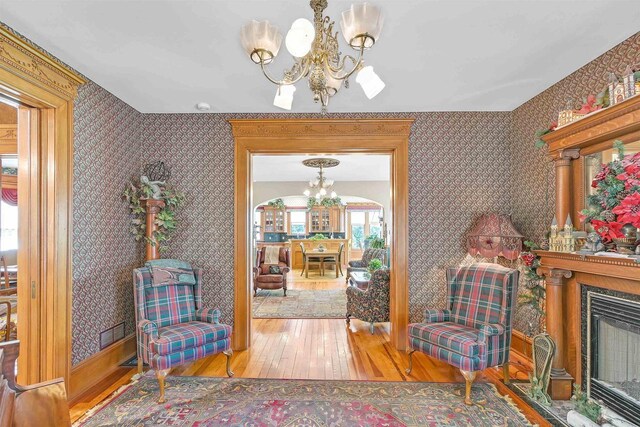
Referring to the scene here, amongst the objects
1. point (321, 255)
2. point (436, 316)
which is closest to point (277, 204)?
point (321, 255)

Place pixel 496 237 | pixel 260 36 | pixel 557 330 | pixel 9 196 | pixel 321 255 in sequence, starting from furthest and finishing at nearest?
pixel 321 255, pixel 9 196, pixel 496 237, pixel 557 330, pixel 260 36

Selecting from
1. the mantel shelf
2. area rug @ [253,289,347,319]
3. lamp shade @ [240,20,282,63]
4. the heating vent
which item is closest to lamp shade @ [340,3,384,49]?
lamp shade @ [240,20,282,63]

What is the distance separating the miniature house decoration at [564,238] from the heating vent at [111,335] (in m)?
3.99

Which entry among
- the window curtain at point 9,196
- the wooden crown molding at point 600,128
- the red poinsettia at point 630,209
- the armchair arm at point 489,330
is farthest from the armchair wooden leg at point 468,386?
the window curtain at point 9,196

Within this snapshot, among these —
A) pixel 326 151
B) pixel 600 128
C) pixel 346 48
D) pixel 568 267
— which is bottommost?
pixel 568 267

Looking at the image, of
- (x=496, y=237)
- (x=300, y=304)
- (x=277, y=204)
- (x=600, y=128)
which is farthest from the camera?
(x=277, y=204)

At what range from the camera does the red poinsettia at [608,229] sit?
206 centimetres

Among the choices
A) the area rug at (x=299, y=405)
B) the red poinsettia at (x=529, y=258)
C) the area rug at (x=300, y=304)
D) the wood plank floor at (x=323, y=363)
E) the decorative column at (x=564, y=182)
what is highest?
the decorative column at (x=564, y=182)

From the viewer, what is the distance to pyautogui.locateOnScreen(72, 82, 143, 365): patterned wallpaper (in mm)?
2748

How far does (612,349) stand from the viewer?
2.28m

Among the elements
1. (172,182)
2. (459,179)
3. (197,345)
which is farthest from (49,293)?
(459,179)

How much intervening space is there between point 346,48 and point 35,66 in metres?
2.21

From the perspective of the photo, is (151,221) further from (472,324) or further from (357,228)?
(357,228)

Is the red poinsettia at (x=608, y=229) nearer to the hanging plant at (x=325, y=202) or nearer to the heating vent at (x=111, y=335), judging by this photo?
the heating vent at (x=111, y=335)
